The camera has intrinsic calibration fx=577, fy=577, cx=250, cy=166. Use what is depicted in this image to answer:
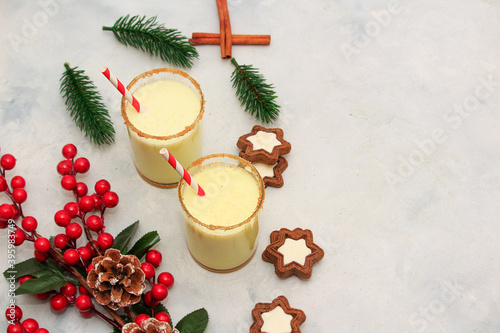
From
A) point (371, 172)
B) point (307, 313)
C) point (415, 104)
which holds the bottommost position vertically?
point (307, 313)

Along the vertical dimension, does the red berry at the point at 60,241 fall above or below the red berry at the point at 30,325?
above

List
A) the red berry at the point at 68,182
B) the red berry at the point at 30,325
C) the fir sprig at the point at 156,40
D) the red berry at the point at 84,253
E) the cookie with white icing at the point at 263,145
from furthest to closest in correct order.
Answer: the fir sprig at the point at 156,40, the cookie with white icing at the point at 263,145, the red berry at the point at 68,182, the red berry at the point at 84,253, the red berry at the point at 30,325

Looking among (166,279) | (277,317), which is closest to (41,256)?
(166,279)

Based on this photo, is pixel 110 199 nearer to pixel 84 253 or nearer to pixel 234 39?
pixel 84 253

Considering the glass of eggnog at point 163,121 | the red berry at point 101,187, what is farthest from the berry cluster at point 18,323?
the glass of eggnog at point 163,121

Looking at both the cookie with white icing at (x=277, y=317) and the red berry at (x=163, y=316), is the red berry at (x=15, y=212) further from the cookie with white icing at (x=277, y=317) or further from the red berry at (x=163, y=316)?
the cookie with white icing at (x=277, y=317)

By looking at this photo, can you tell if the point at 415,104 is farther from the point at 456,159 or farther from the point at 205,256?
the point at 205,256

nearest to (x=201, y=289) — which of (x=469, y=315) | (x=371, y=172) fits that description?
(x=371, y=172)

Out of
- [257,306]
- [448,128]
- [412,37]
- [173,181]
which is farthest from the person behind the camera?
[412,37]
